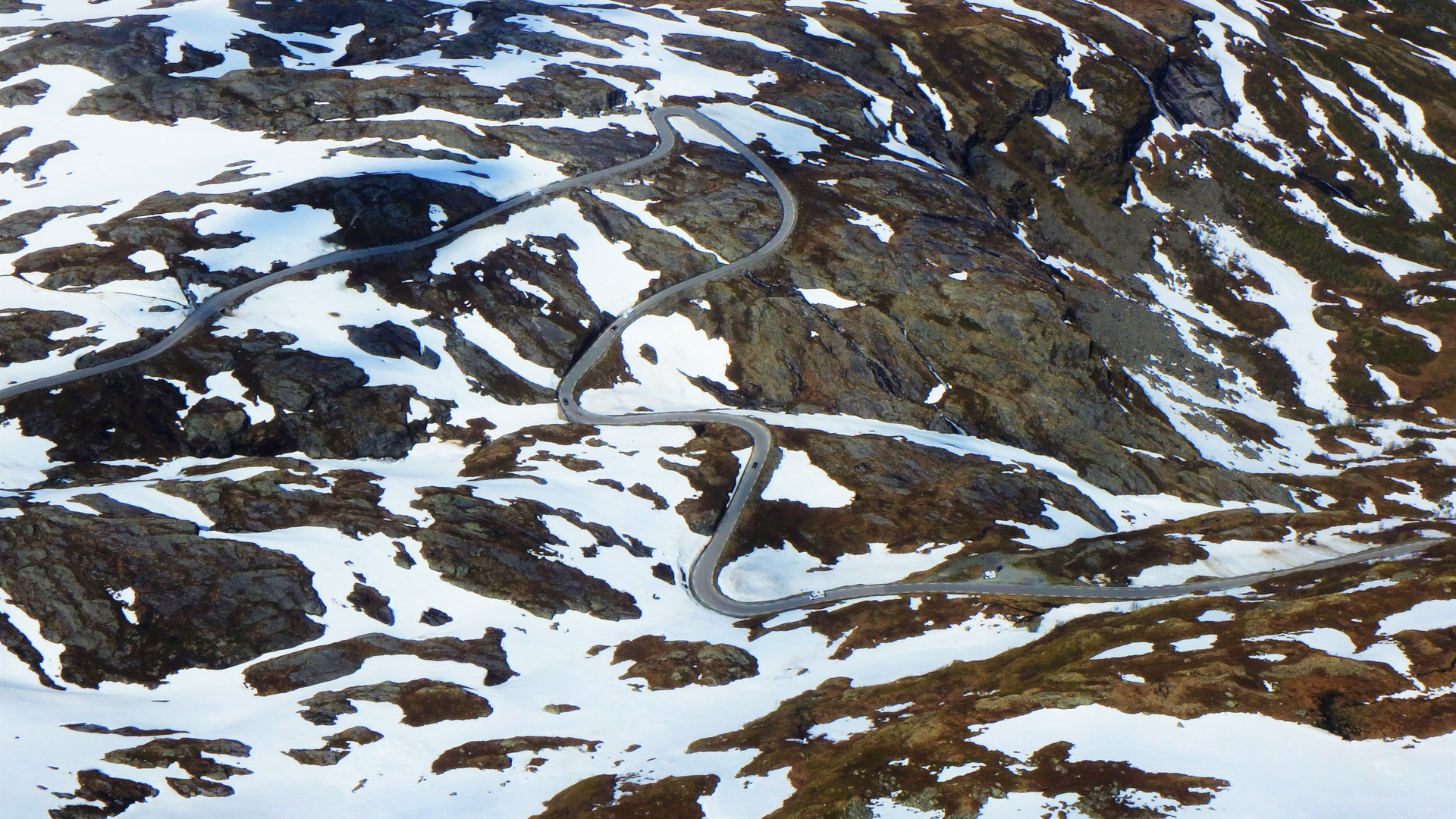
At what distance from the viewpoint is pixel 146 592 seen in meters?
58.8

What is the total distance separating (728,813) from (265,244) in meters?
79.3

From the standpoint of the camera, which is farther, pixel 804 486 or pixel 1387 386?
pixel 1387 386

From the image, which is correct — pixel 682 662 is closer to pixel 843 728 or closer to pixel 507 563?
pixel 843 728

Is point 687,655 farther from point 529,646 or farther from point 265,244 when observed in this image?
point 265,244

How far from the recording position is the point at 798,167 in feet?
439

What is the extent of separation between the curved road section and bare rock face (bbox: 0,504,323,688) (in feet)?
75.9

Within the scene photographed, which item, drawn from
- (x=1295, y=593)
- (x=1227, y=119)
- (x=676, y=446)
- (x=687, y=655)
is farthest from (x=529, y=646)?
(x=1227, y=119)

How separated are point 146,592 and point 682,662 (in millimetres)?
31903

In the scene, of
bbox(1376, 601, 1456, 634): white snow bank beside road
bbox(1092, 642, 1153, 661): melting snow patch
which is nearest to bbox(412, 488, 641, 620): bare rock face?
bbox(1092, 642, 1153, 661): melting snow patch

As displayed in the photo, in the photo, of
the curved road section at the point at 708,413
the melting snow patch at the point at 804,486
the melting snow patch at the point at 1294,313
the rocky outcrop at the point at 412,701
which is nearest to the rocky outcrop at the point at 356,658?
the rocky outcrop at the point at 412,701

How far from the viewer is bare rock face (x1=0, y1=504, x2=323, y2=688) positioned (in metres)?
55.8

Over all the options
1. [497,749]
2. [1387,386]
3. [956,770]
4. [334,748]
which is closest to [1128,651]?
[956,770]

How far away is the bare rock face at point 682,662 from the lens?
60.7 m

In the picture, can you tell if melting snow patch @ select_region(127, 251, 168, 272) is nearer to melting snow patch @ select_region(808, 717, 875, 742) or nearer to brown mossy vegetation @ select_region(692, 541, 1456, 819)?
brown mossy vegetation @ select_region(692, 541, 1456, 819)
